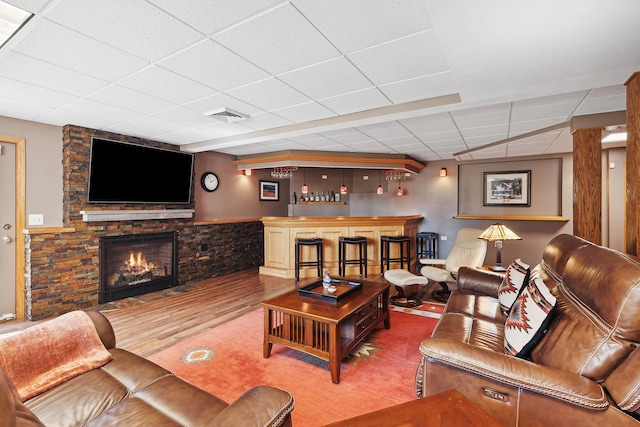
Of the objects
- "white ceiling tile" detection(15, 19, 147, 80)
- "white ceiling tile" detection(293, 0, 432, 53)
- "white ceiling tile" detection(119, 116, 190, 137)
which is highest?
"white ceiling tile" detection(293, 0, 432, 53)

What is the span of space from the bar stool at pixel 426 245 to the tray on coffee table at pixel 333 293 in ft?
11.8

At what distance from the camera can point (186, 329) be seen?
3318 mm

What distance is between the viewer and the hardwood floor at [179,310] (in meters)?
3.13

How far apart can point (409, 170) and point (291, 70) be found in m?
4.65

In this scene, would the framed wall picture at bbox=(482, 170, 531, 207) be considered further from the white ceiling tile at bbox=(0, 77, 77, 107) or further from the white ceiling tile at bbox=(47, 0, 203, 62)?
the white ceiling tile at bbox=(0, 77, 77, 107)

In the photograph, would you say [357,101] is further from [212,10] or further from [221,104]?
[212,10]

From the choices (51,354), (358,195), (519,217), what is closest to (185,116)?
(51,354)

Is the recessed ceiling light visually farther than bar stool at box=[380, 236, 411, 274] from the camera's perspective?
No

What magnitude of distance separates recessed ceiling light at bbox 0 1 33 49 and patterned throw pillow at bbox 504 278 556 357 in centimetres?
335

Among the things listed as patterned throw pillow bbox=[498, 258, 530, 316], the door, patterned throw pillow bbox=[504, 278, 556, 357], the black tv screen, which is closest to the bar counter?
the black tv screen

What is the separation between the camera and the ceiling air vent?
11.0ft

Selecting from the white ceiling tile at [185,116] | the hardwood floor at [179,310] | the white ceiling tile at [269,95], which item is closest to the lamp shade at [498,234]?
the hardwood floor at [179,310]

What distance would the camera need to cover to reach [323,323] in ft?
8.07

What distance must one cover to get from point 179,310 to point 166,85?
109 inches
